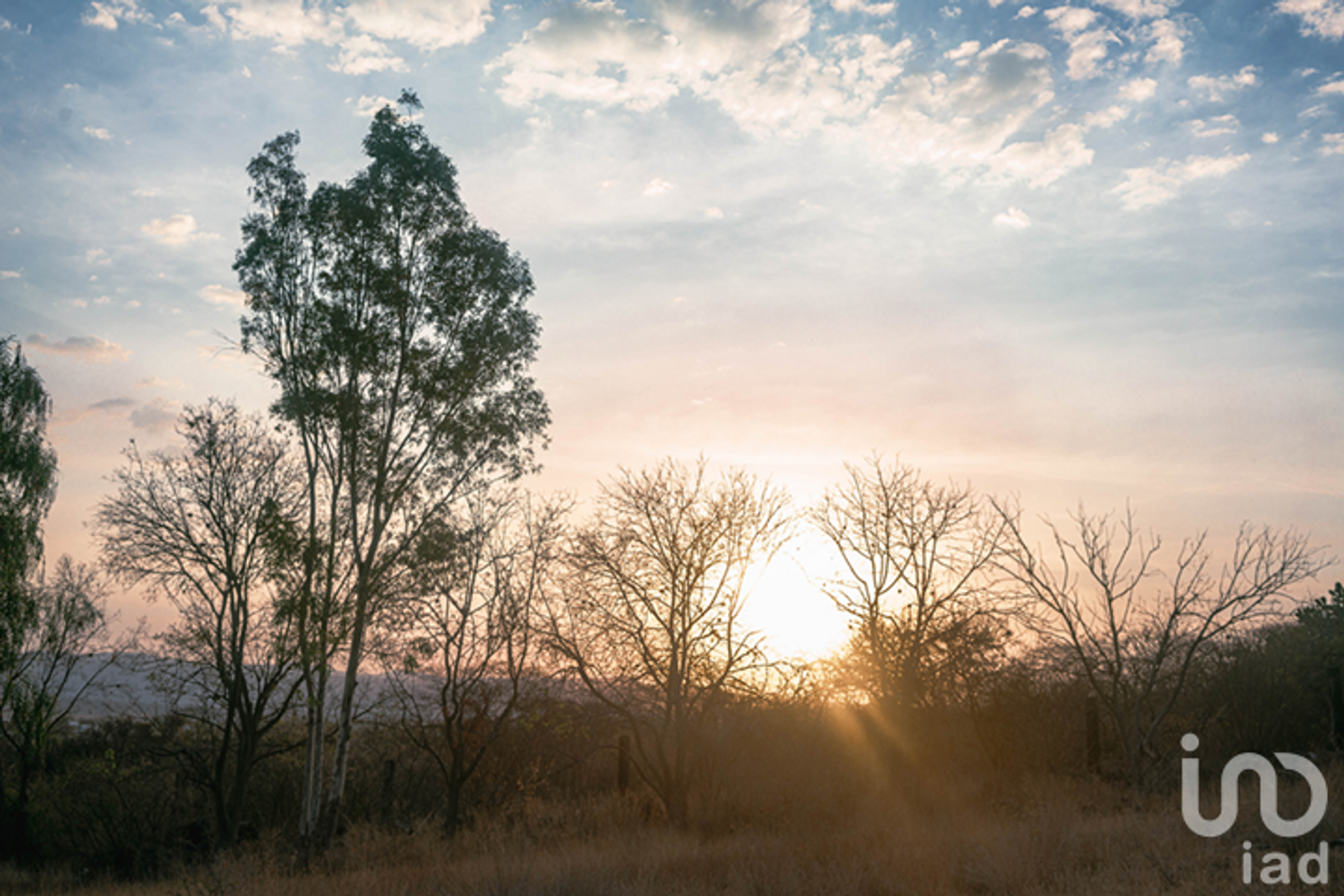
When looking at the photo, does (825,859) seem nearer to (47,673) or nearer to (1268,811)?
(1268,811)

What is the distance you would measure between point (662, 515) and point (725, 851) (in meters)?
7.19

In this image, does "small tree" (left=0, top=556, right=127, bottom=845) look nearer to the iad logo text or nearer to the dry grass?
the dry grass

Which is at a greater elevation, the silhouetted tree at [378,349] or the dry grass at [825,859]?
the silhouetted tree at [378,349]

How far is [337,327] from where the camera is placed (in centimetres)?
2020

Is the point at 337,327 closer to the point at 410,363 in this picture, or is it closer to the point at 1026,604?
the point at 410,363

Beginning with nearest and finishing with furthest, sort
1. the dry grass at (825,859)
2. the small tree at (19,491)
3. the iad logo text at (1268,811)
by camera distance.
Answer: the iad logo text at (1268,811), the dry grass at (825,859), the small tree at (19,491)

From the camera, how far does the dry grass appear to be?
1047 centimetres

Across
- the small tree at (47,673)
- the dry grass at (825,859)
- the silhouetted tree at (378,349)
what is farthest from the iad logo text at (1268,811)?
the small tree at (47,673)

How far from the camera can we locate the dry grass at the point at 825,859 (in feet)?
34.3

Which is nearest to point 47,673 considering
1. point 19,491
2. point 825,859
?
point 19,491

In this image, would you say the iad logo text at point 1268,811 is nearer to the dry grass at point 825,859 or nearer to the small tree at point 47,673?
the dry grass at point 825,859

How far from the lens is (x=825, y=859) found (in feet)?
41.3

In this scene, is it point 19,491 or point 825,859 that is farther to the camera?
point 19,491

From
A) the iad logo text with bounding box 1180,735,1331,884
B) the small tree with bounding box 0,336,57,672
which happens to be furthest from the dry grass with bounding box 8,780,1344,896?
the small tree with bounding box 0,336,57,672
